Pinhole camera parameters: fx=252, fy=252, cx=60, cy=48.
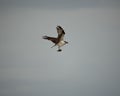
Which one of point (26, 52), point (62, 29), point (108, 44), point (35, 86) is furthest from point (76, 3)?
point (35, 86)

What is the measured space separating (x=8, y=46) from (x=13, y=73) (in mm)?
374

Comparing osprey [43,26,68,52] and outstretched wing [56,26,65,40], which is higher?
outstretched wing [56,26,65,40]

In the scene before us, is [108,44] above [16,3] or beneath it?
beneath

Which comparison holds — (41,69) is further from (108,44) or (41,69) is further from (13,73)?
(108,44)

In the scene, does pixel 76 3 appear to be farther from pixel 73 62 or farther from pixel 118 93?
pixel 118 93

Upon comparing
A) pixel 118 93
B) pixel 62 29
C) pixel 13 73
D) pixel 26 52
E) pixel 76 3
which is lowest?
pixel 118 93

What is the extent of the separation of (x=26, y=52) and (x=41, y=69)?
0.31 meters

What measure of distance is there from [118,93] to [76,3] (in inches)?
53.7

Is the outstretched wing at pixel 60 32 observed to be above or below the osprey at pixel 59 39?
above

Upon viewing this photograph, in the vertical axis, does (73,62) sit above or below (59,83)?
above

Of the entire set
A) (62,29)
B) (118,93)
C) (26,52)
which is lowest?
(118,93)

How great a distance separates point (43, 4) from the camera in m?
3.51

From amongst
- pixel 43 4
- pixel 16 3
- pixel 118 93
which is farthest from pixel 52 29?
pixel 118 93

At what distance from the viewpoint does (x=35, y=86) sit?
3.38 m
